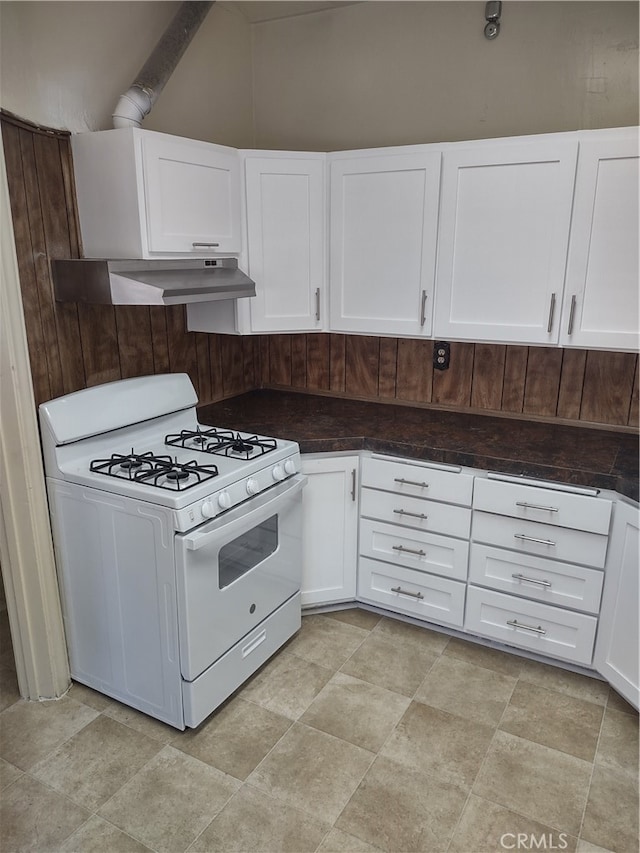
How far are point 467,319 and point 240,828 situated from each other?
6.60 feet

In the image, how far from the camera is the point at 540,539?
231 centimetres

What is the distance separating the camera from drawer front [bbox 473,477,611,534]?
7.21ft

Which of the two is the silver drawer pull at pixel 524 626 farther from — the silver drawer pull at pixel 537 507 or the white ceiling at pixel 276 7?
the white ceiling at pixel 276 7

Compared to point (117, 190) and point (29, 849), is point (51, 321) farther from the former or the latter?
point (29, 849)

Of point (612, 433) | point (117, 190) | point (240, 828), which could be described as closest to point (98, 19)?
point (117, 190)

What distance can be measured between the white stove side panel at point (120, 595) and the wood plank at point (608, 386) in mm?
1893

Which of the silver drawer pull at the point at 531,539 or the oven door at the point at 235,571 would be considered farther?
the silver drawer pull at the point at 531,539

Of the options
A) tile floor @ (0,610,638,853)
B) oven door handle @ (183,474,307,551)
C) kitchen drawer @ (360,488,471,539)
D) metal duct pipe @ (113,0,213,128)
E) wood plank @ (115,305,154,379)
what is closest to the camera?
tile floor @ (0,610,638,853)

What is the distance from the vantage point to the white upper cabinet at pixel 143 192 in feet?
7.08

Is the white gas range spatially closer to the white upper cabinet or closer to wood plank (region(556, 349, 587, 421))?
the white upper cabinet

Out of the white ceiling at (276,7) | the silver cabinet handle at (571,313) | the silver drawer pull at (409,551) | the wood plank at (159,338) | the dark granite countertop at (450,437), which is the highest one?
the white ceiling at (276,7)

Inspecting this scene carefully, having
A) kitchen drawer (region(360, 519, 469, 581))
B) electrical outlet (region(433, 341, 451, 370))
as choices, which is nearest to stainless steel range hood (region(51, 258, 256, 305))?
electrical outlet (region(433, 341, 451, 370))

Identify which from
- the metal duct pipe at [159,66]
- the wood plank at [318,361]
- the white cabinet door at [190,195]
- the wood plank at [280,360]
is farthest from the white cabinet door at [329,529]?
the metal duct pipe at [159,66]

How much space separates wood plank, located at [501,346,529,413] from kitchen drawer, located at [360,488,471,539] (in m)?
0.67
